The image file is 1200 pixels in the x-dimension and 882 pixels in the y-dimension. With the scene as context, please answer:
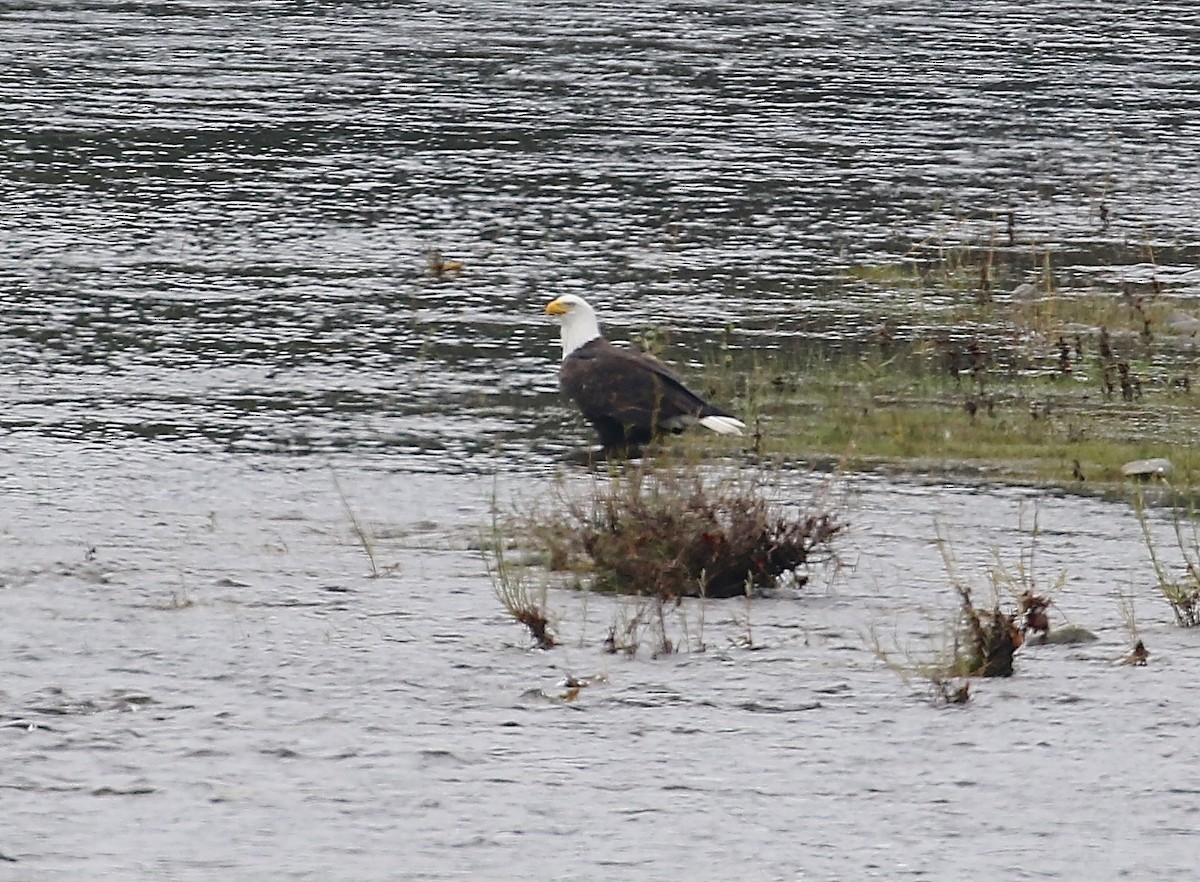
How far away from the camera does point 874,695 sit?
28.8 feet

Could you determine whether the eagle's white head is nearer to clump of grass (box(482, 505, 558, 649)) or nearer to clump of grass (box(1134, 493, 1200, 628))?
clump of grass (box(482, 505, 558, 649))

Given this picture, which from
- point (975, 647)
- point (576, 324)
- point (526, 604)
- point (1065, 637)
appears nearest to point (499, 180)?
point (576, 324)

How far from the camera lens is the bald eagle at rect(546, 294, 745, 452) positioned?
12.8m

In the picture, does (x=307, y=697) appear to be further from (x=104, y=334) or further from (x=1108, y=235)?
(x=1108, y=235)

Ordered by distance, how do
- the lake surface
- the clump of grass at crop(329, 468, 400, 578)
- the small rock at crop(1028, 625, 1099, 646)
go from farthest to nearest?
the clump of grass at crop(329, 468, 400, 578)
the small rock at crop(1028, 625, 1099, 646)
the lake surface

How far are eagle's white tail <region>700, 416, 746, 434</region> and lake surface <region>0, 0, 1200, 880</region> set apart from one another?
1.43 ft

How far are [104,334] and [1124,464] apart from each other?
6.98m

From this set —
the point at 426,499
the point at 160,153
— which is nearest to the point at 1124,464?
the point at 426,499

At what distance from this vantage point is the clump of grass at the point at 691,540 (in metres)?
9.92

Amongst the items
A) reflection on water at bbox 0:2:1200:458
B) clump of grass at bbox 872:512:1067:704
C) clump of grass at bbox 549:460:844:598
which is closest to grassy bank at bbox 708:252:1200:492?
reflection on water at bbox 0:2:1200:458

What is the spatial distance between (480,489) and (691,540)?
91.5 inches

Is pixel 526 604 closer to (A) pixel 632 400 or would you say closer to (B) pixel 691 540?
(B) pixel 691 540

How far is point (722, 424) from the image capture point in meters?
12.7

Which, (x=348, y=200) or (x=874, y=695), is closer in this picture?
(x=874, y=695)
